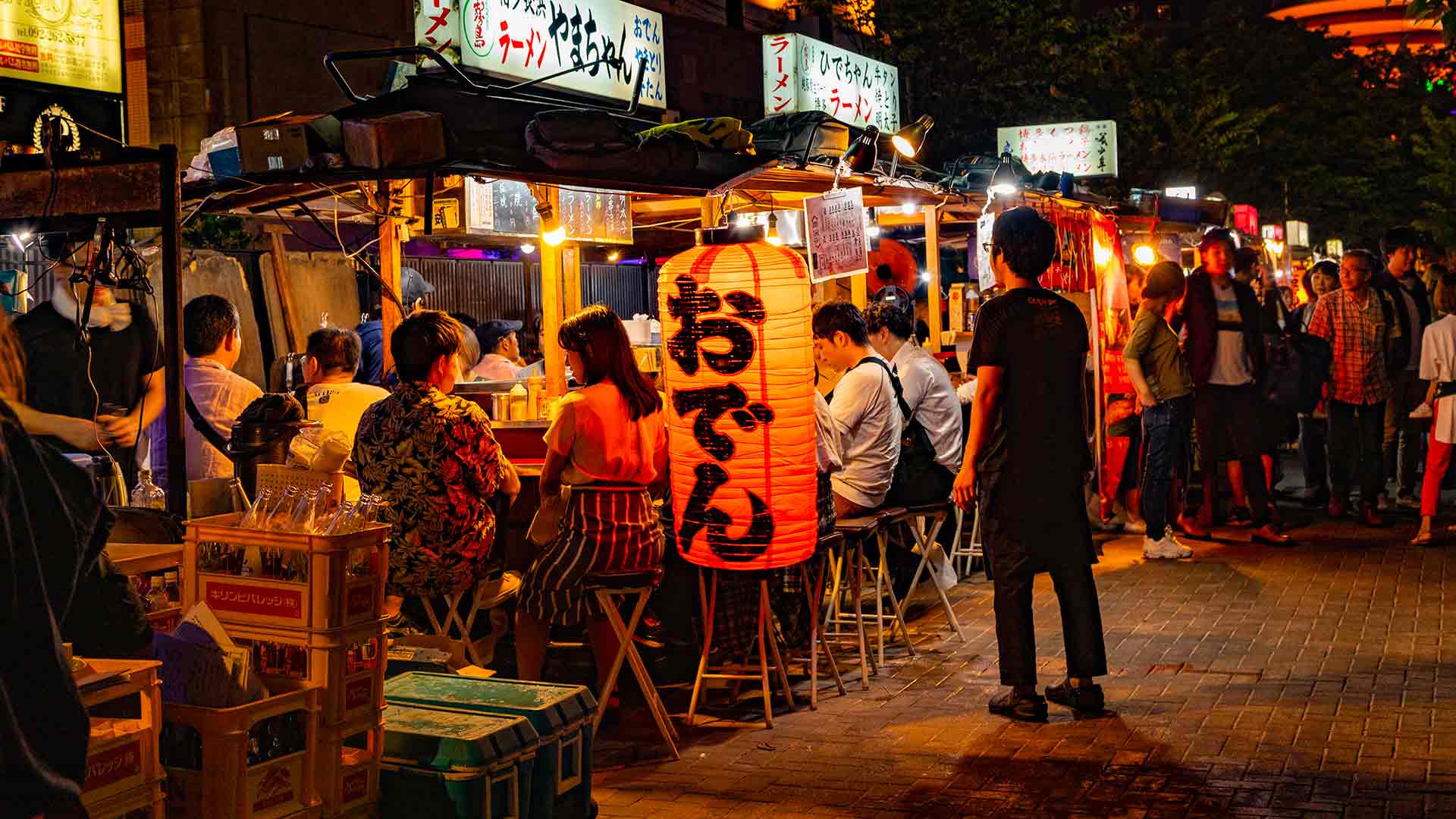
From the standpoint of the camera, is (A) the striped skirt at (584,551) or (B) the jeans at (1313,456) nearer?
(A) the striped skirt at (584,551)

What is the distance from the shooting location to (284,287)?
13.6 meters

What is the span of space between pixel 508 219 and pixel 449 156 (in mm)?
2982

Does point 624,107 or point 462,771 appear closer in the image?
point 462,771

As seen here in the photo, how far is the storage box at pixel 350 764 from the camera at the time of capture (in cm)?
428

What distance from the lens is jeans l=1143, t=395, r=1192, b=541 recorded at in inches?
452

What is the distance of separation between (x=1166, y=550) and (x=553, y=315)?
5.22 metres

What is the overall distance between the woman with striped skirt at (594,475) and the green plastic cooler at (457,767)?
1947 millimetres

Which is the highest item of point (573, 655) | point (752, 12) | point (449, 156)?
point (752, 12)

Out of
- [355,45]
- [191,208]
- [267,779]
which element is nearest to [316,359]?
[191,208]

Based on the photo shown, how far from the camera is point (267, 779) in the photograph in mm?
4051

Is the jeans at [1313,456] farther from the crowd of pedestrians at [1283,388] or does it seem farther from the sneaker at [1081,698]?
the sneaker at [1081,698]

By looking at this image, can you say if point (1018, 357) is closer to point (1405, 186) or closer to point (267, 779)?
point (267, 779)

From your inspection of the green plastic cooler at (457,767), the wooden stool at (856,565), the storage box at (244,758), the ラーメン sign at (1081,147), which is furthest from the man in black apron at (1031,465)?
the ラーメン sign at (1081,147)

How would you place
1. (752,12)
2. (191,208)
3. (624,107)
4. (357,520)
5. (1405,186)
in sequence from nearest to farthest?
1. (357,520)
2. (191,208)
3. (624,107)
4. (752,12)
5. (1405,186)
